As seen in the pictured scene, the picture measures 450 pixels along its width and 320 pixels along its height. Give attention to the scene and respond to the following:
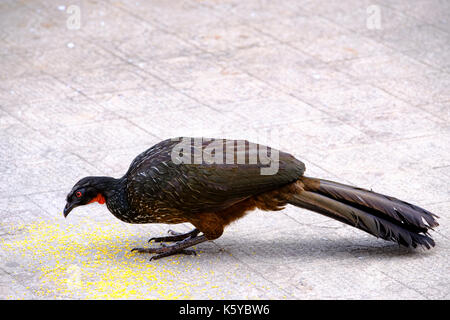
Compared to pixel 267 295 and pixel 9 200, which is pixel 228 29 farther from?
pixel 267 295

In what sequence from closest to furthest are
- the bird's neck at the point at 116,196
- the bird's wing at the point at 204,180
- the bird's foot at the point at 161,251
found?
the bird's wing at the point at 204,180
the bird's neck at the point at 116,196
the bird's foot at the point at 161,251

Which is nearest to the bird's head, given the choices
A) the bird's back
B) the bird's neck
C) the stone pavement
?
the bird's neck

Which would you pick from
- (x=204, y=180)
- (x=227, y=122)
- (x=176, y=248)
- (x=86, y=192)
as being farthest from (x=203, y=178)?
(x=227, y=122)

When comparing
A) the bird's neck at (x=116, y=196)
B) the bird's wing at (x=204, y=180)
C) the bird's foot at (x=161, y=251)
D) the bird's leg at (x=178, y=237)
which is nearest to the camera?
the bird's wing at (x=204, y=180)

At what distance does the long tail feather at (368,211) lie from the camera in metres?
5.71

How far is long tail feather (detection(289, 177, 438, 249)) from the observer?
5707mm

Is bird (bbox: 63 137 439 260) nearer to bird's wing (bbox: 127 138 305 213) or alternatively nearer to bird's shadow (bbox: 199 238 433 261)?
bird's wing (bbox: 127 138 305 213)

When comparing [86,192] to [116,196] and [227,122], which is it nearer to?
[116,196]

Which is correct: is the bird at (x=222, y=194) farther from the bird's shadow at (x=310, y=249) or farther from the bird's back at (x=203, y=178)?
the bird's shadow at (x=310, y=249)

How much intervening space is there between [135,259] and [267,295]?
1.06 metres

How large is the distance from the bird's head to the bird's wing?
0.22 metres

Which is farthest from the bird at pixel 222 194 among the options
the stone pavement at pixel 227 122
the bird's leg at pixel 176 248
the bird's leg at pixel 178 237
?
the stone pavement at pixel 227 122

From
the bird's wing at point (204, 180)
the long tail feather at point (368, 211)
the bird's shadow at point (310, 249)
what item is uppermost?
the bird's wing at point (204, 180)

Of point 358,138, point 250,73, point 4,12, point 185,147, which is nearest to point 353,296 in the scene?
point 185,147
